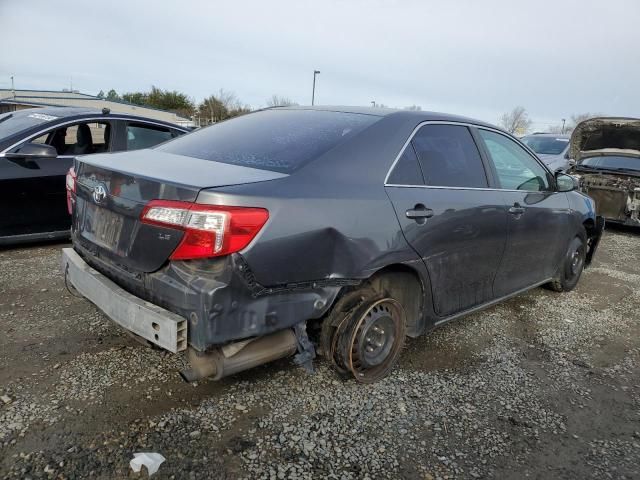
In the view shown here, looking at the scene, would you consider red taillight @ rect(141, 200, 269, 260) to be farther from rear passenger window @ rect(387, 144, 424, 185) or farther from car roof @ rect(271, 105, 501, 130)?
car roof @ rect(271, 105, 501, 130)

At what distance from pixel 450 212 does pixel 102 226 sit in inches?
79.6

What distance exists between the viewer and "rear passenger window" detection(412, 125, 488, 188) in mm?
3061

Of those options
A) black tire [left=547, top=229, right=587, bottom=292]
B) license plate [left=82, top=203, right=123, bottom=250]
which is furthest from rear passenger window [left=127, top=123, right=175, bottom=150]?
black tire [left=547, top=229, right=587, bottom=292]

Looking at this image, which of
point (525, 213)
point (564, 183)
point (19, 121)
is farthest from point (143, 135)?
point (564, 183)

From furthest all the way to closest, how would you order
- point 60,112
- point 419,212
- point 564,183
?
point 60,112
point 564,183
point 419,212

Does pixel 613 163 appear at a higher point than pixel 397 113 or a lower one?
lower

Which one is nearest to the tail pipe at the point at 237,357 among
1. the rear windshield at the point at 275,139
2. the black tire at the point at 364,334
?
the black tire at the point at 364,334

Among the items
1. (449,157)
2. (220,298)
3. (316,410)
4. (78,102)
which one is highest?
(449,157)

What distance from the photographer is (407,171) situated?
2.91 metres

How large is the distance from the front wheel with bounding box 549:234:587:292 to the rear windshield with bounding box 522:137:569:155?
6770mm

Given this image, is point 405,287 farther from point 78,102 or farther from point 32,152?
point 78,102

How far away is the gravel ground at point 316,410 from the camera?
7.43 ft

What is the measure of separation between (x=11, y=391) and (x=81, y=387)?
35 cm

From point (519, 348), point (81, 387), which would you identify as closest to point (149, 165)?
point (81, 387)
